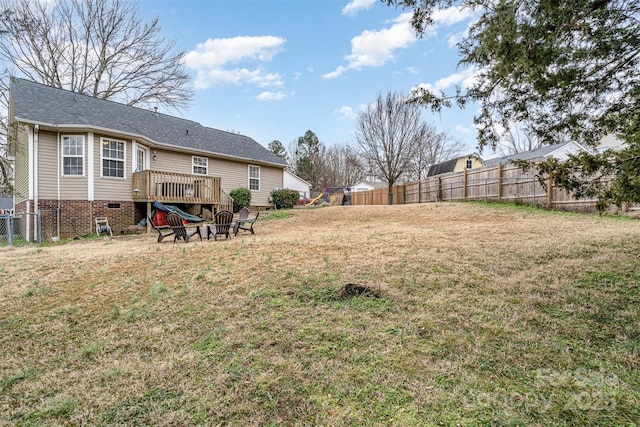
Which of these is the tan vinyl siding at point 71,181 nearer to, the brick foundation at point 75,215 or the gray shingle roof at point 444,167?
the brick foundation at point 75,215

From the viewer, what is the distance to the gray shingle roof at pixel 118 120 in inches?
426

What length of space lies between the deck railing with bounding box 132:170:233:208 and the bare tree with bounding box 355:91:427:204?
41.9ft

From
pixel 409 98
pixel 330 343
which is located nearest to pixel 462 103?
pixel 409 98

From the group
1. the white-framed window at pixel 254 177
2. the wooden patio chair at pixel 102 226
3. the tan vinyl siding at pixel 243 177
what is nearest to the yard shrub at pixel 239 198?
the tan vinyl siding at pixel 243 177

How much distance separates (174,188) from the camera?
41.3 ft

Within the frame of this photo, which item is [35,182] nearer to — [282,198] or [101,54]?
[282,198]

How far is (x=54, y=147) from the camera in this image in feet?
35.8

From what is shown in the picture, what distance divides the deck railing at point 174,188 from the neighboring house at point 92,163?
0.12 ft

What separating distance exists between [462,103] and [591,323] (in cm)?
323

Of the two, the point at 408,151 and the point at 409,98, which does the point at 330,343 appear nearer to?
the point at 409,98

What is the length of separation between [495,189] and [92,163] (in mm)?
17419

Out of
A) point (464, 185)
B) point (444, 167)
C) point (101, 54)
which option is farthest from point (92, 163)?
point (444, 167)

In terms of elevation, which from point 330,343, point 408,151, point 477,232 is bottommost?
point 330,343

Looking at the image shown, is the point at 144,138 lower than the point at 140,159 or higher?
higher
